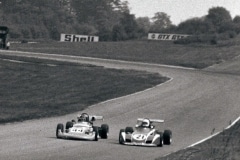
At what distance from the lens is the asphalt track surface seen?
22.8 m

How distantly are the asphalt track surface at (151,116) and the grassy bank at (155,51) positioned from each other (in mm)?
18798

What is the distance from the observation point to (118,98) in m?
45.2

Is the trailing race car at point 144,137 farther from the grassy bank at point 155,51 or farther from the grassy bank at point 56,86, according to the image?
the grassy bank at point 155,51

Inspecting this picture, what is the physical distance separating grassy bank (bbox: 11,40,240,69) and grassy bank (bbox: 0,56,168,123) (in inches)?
629

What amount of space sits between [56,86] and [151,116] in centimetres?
1685

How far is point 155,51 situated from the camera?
9750 centimetres

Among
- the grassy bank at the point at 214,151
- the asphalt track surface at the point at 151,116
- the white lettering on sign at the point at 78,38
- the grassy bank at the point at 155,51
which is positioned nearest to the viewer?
the grassy bank at the point at 214,151

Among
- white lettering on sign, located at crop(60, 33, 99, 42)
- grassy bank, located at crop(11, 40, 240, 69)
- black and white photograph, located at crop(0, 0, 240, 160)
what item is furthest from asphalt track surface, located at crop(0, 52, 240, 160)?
white lettering on sign, located at crop(60, 33, 99, 42)

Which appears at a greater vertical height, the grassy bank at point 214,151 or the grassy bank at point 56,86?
the grassy bank at point 214,151

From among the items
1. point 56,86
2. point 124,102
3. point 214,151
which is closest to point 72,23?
point 56,86

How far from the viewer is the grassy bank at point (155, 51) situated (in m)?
83.7

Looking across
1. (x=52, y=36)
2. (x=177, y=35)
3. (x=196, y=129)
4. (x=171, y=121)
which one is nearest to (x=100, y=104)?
(x=171, y=121)

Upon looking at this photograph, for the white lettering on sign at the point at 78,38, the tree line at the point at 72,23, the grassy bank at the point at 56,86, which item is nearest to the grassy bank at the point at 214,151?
the grassy bank at the point at 56,86

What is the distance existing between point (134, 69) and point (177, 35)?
2258 inches
